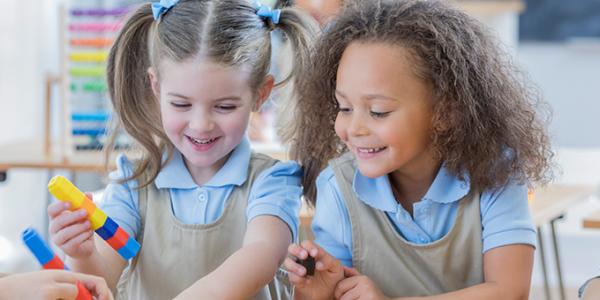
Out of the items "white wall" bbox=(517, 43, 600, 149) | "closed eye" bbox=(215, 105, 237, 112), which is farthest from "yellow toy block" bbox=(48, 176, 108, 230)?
"white wall" bbox=(517, 43, 600, 149)

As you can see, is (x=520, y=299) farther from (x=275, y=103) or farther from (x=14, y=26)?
(x=14, y=26)

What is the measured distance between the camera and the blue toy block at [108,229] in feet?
4.57

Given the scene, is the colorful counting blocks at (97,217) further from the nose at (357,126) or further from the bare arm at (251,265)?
the nose at (357,126)

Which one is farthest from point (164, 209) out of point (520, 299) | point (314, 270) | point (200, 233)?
point (520, 299)

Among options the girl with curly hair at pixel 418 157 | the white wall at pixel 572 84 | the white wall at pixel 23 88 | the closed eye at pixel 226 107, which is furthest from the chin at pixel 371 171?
the white wall at pixel 572 84

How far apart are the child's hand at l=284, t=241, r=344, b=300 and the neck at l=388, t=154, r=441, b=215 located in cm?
17

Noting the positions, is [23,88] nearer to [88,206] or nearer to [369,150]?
[88,206]

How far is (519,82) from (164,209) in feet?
1.90

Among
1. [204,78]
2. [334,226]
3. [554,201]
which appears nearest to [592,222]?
[554,201]

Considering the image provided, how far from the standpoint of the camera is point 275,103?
67.3 inches

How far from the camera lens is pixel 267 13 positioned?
1.57 m

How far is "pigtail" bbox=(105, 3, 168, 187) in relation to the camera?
1.59 metres

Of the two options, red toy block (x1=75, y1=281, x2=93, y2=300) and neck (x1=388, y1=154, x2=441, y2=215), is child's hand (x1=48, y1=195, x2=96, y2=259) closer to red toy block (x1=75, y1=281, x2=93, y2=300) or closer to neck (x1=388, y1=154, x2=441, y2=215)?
red toy block (x1=75, y1=281, x2=93, y2=300)

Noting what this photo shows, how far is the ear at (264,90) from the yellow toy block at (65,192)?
1.03 ft
